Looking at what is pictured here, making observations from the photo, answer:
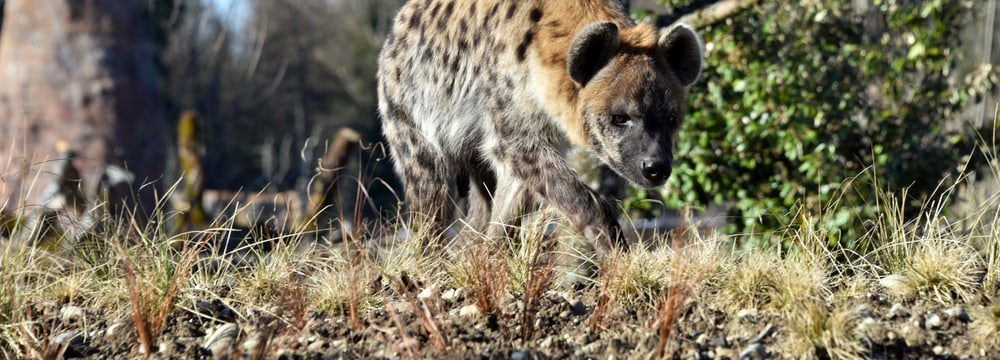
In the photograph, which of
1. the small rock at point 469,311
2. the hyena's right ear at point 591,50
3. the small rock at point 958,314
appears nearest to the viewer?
the small rock at point 958,314

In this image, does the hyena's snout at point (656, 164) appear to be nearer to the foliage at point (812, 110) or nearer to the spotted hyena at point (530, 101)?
the spotted hyena at point (530, 101)

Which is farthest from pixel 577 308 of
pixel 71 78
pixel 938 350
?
pixel 71 78

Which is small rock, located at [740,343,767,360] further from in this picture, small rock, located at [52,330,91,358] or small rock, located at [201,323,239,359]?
small rock, located at [52,330,91,358]

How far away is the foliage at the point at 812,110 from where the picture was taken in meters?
6.49

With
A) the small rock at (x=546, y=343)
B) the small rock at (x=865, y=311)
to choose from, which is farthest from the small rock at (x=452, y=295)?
the small rock at (x=865, y=311)

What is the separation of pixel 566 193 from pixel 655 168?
1.42ft

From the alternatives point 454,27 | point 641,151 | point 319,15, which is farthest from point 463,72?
point 319,15

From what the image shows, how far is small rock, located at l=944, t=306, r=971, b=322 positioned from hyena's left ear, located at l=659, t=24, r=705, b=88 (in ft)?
5.73

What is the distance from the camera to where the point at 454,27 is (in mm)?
5297

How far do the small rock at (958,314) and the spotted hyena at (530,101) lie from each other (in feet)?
4.48

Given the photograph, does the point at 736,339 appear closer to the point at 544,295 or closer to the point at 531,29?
the point at 544,295

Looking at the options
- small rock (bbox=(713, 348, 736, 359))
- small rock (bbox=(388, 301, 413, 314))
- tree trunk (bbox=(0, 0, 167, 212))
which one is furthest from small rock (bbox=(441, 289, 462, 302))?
tree trunk (bbox=(0, 0, 167, 212))

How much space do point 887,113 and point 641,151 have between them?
10.1ft

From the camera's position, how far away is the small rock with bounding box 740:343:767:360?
3.22m
